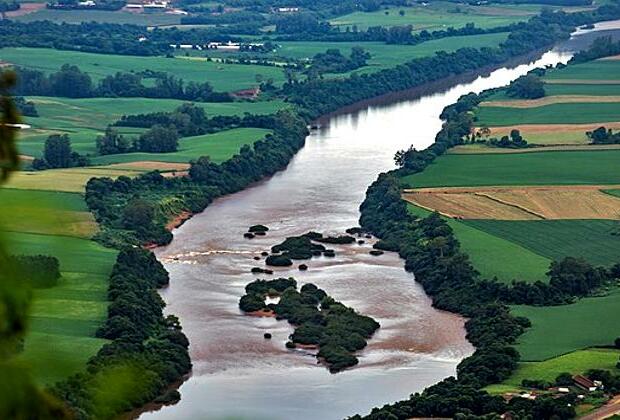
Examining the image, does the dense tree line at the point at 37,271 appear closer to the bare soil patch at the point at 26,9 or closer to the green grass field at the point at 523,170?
the green grass field at the point at 523,170

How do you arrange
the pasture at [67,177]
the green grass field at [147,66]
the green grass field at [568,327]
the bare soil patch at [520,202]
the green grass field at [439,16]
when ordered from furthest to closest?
the green grass field at [439,16] < the green grass field at [147,66] < the pasture at [67,177] < the bare soil patch at [520,202] < the green grass field at [568,327]

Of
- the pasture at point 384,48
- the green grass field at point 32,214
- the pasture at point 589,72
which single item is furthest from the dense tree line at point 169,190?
the green grass field at point 32,214

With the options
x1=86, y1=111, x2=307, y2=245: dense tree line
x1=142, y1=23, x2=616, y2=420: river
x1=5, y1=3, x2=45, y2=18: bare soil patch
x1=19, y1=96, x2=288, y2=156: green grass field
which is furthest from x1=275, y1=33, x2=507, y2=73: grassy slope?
x1=142, y1=23, x2=616, y2=420: river

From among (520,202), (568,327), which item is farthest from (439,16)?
(568,327)

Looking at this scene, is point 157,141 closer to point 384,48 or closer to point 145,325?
point 145,325

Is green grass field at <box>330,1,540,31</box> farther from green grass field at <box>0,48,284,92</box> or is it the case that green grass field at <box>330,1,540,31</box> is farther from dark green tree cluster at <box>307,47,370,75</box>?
green grass field at <box>0,48,284,92</box>

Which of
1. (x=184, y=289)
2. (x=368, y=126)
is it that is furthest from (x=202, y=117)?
(x=184, y=289)

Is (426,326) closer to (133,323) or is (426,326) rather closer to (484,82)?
(133,323)
